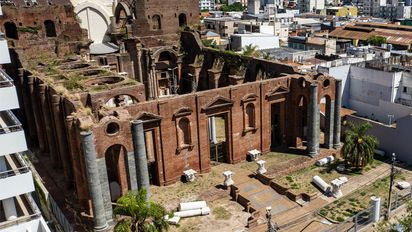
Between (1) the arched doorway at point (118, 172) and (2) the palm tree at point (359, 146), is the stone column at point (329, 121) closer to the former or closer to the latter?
(2) the palm tree at point (359, 146)

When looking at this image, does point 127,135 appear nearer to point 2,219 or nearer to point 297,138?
point 2,219

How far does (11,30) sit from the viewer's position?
162 ft

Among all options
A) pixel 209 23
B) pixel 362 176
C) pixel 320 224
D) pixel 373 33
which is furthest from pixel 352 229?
pixel 209 23

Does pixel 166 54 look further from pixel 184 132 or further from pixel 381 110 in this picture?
pixel 381 110

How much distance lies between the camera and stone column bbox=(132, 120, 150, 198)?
26.6 meters

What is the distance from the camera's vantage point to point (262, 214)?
90.0ft

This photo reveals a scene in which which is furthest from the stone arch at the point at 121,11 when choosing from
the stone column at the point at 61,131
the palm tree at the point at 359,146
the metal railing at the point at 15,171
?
the metal railing at the point at 15,171

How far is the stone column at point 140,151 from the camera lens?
26.6m

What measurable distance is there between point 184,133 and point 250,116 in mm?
6573

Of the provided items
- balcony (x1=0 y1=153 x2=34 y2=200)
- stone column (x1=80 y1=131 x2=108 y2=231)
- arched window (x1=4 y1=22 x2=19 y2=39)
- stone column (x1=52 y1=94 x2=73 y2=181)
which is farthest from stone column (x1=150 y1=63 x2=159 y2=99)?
balcony (x1=0 y1=153 x2=34 y2=200)

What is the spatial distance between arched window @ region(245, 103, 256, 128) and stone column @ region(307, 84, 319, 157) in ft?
15.5

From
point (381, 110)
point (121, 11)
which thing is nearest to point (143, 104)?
point (381, 110)

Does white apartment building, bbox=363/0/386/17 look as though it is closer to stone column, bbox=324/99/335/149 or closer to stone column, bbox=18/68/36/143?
stone column, bbox=324/99/335/149

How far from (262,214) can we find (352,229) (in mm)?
5631
